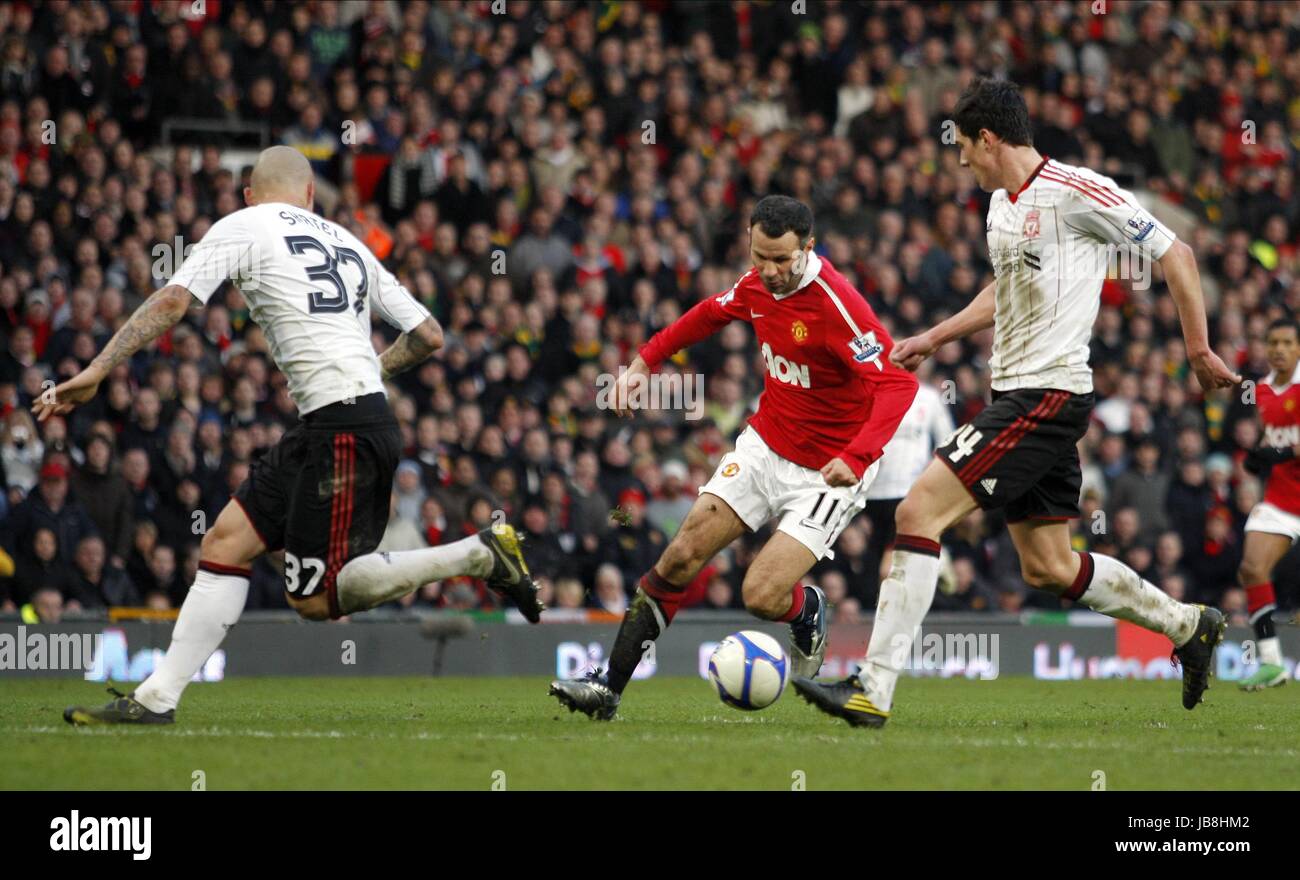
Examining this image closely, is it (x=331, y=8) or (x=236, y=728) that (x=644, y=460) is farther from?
(x=236, y=728)

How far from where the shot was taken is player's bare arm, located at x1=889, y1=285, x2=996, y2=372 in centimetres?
741

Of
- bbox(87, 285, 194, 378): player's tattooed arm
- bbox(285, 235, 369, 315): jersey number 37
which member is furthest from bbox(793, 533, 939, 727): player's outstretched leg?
bbox(87, 285, 194, 378): player's tattooed arm

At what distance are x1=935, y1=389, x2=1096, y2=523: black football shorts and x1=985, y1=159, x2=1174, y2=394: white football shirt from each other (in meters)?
0.08

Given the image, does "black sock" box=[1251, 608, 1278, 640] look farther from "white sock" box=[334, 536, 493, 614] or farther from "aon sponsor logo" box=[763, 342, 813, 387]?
"white sock" box=[334, 536, 493, 614]

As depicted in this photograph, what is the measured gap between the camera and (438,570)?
297 inches

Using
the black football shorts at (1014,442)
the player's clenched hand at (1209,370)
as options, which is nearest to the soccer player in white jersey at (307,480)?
the black football shorts at (1014,442)

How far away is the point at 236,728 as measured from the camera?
7.65 meters

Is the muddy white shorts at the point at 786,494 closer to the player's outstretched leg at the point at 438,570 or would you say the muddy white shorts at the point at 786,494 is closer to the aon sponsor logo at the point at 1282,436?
the player's outstretched leg at the point at 438,570

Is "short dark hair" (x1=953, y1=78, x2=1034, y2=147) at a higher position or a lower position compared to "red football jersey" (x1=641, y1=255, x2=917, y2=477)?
higher

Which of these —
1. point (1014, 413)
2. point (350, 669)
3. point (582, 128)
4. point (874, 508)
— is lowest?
point (350, 669)

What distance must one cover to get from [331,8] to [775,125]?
4495 mm

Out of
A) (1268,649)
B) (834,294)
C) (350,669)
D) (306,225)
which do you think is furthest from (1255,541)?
(306,225)

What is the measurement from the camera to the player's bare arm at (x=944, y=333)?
24.3ft

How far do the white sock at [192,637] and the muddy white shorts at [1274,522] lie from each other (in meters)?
7.00
